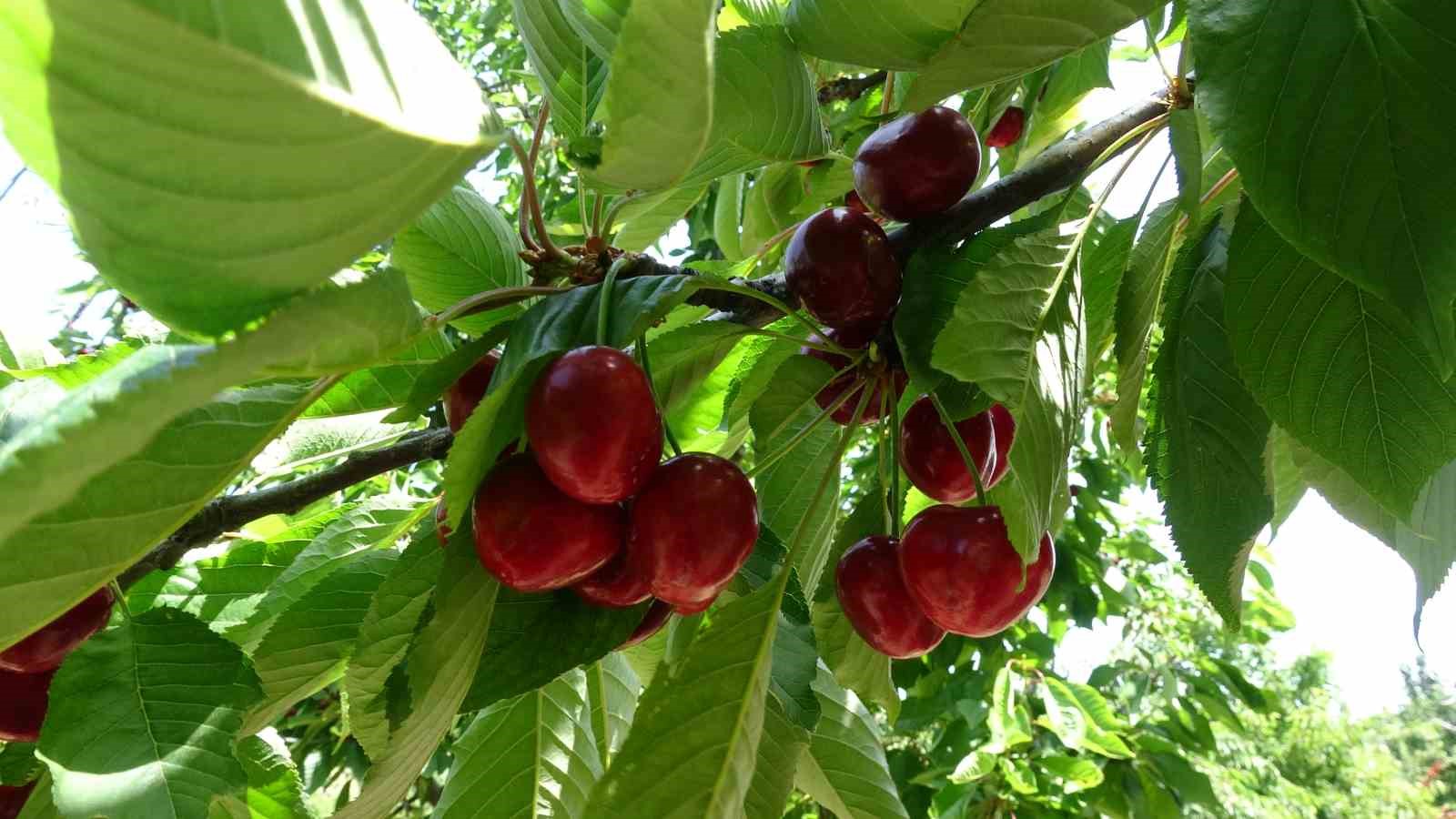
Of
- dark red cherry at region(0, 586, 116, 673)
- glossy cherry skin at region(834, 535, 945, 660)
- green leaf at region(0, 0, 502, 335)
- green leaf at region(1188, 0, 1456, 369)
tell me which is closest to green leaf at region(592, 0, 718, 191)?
green leaf at region(0, 0, 502, 335)

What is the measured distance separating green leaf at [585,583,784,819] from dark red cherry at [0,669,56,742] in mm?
480

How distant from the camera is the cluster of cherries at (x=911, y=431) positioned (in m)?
0.74

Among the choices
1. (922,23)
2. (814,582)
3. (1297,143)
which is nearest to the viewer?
(1297,143)

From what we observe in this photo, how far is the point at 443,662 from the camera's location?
0.60m

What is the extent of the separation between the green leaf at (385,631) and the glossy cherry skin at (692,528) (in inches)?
7.3

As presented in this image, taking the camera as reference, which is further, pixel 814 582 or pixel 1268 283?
pixel 814 582

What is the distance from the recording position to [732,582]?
2.57ft

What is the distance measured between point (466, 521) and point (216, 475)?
6.2 inches

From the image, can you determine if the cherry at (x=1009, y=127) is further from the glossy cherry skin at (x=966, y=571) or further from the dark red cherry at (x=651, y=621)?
the dark red cherry at (x=651, y=621)

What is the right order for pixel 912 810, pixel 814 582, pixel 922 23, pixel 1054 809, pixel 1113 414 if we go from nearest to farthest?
pixel 922 23, pixel 1113 414, pixel 814 582, pixel 1054 809, pixel 912 810

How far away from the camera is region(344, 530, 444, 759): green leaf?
2.32 feet

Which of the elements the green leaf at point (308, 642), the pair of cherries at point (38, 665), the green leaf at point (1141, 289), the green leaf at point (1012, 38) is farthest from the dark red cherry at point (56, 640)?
the green leaf at point (1141, 289)

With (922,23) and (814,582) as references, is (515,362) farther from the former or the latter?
(814,582)

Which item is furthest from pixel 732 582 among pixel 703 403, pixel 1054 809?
pixel 1054 809
